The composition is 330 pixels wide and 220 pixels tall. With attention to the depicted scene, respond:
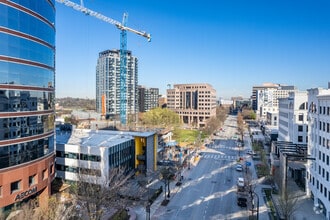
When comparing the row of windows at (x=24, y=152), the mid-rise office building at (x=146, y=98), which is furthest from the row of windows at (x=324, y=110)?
the mid-rise office building at (x=146, y=98)

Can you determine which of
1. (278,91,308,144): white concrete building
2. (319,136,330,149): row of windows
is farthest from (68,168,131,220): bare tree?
(278,91,308,144): white concrete building

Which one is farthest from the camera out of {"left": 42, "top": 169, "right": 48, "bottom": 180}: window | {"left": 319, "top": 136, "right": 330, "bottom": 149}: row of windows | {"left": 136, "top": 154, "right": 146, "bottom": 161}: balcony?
{"left": 136, "top": 154, "right": 146, "bottom": 161}: balcony

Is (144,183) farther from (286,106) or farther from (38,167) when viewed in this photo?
(286,106)

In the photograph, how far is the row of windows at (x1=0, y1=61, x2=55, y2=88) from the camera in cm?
2416

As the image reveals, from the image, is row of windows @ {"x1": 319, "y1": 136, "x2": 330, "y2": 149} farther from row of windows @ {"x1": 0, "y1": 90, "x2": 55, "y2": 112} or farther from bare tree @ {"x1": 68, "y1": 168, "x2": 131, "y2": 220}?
row of windows @ {"x1": 0, "y1": 90, "x2": 55, "y2": 112}

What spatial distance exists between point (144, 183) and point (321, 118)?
25.3m

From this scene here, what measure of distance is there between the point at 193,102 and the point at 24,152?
385 ft

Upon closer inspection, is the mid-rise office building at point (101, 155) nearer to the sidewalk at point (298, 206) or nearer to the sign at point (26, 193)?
the sign at point (26, 193)

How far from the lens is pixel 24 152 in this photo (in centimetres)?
2644

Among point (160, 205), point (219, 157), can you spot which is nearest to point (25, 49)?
point (160, 205)

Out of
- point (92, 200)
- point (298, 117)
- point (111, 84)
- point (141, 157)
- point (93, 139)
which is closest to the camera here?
point (92, 200)

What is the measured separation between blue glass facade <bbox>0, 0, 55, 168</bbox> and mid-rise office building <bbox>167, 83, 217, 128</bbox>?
331 feet

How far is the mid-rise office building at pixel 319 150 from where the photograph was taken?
2890cm

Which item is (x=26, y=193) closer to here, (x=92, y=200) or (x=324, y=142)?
(x=92, y=200)
